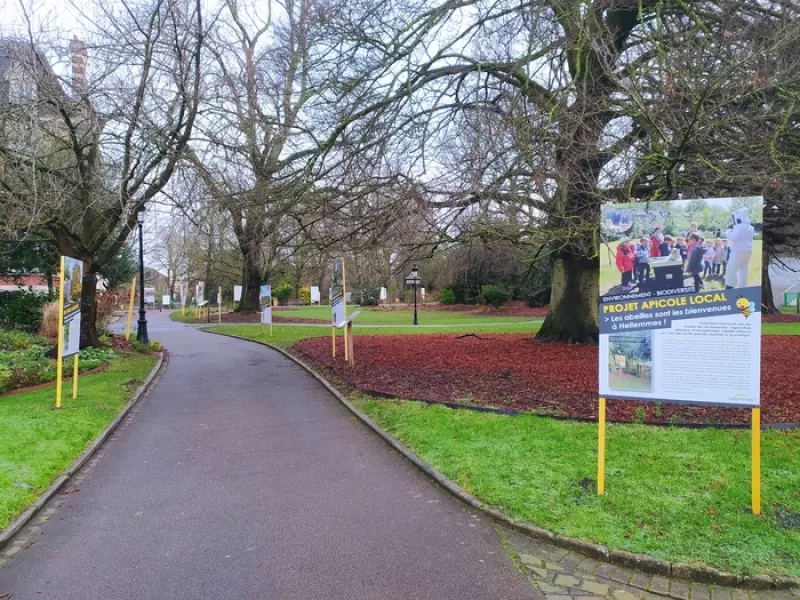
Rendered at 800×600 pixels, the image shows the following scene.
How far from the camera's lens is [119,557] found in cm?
431

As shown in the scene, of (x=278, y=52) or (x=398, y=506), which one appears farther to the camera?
(x=278, y=52)

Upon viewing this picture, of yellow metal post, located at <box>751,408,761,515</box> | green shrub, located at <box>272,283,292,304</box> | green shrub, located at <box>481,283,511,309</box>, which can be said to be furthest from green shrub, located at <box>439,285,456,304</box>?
yellow metal post, located at <box>751,408,761,515</box>

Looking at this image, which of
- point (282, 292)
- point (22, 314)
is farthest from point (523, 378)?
point (282, 292)

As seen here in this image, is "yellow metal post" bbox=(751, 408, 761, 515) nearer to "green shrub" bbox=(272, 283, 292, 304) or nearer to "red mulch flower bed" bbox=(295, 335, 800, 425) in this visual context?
"red mulch flower bed" bbox=(295, 335, 800, 425)

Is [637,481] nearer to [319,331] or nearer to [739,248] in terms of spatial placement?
[739,248]

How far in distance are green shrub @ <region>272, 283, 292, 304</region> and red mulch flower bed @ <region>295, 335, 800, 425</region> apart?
44559 millimetres

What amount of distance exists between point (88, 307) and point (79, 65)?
267 inches

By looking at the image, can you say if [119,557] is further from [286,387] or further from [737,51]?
[737,51]

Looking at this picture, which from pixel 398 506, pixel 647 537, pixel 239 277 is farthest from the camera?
pixel 239 277

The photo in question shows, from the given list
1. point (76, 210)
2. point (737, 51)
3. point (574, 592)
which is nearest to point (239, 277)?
point (76, 210)

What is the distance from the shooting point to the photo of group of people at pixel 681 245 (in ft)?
14.9

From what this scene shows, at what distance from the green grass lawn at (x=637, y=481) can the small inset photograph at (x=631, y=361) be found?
980 millimetres

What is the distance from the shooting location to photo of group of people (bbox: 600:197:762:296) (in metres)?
4.53

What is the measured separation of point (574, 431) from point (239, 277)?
46.5 metres
